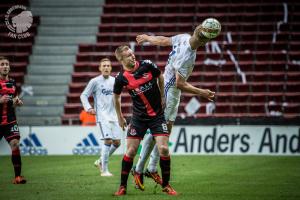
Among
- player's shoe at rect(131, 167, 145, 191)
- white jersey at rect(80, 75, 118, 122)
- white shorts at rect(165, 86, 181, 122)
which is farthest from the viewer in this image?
white jersey at rect(80, 75, 118, 122)

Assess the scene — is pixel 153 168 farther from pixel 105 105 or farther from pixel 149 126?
pixel 105 105

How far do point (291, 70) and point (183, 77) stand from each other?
14.8 meters

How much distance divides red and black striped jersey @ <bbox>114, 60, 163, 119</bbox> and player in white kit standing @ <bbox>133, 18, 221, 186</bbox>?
351 mm

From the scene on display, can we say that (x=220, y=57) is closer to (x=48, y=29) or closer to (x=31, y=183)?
(x=48, y=29)

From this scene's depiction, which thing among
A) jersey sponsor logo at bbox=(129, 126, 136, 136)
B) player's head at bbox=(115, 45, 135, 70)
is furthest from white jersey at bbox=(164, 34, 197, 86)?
jersey sponsor logo at bbox=(129, 126, 136, 136)

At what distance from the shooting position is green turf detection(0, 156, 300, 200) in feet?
31.8

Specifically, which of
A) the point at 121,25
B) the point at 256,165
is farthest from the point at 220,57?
the point at 256,165

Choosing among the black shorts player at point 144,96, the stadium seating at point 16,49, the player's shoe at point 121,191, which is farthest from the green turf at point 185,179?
the stadium seating at point 16,49

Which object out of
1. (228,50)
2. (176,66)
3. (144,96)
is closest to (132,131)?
(144,96)

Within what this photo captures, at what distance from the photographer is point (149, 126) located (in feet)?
32.2

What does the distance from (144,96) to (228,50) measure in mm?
14849

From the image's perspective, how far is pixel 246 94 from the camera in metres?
22.9

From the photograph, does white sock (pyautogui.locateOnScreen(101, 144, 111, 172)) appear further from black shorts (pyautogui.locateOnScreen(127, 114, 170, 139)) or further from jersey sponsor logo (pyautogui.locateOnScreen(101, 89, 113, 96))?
black shorts (pyautogui.locateOnScreen(127, 114, 170, 139))

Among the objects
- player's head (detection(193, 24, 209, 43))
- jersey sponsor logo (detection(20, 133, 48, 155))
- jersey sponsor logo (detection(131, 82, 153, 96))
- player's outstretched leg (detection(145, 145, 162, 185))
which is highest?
player's head (detection(193, 24, 209, 43))
